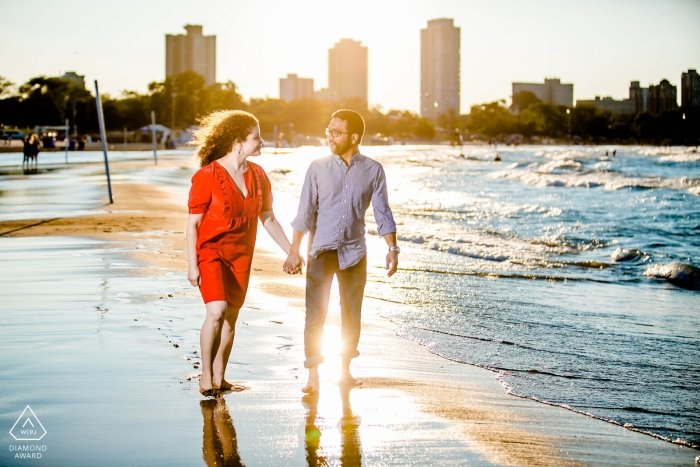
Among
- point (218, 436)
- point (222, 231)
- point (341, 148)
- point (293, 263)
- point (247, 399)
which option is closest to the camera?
point (218, 436)

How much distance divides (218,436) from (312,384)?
3.16 feet

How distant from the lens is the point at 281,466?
12.3 feet

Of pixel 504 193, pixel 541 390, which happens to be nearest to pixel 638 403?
pixel 541 390

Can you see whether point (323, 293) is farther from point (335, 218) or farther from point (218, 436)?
point (218, 436)

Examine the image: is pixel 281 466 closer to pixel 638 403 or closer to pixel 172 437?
pixel 172 437

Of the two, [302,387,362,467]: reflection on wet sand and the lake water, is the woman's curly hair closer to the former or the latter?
[302,387,362,467]: reflection on wet sand

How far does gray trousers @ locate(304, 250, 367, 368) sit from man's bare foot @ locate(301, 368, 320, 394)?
0.04 m

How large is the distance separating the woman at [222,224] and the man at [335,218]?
22cm

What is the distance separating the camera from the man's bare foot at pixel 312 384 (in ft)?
16.2

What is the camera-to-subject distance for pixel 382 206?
5102mm

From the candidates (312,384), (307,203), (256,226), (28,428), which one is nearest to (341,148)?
(307,203)

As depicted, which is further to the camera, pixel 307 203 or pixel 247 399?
A: pixel 307 203

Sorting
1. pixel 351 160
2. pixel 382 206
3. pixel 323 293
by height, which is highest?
pixel 351 160

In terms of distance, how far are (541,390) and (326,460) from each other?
2088 millimetres
